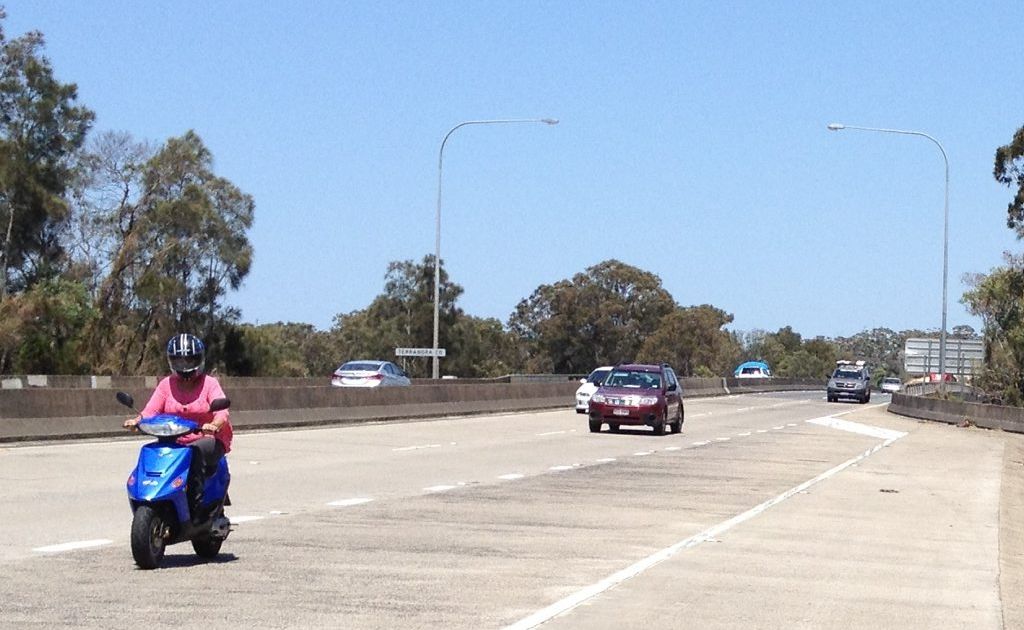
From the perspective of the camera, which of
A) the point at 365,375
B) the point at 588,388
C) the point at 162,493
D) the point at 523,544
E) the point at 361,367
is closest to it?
the point at 162,493

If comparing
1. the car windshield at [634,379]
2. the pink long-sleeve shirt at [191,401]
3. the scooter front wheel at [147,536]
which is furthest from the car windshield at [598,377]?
the scooter front wheel at [147,536]

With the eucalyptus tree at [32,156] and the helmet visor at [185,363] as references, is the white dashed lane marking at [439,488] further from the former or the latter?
the eucalyptus tree at [32,156]

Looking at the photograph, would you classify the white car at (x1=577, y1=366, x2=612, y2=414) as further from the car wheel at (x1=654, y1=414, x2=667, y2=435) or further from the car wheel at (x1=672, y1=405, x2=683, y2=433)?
the car wheel at (x1=654, y1=414, x2=667, y2=435)

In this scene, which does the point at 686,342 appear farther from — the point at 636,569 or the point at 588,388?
the point at 636,569

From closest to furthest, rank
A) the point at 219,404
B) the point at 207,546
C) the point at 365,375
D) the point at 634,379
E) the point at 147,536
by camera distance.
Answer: the point at 147,536 < the point at 219,404 < the point at 207,546 < the point at 634,379 < the point at 365,375

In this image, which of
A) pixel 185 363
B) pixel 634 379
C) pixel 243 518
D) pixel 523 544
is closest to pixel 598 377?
pixel 634 379

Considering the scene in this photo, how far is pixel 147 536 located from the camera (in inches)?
427

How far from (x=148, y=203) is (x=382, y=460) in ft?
211

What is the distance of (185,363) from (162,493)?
43.8 inches

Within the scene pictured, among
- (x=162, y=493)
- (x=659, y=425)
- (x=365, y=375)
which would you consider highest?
(x=365, y=375)

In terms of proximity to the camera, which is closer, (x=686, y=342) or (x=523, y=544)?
(x=523, y=544)

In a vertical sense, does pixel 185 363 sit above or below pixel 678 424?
above

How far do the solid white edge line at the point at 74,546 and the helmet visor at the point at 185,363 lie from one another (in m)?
1.83

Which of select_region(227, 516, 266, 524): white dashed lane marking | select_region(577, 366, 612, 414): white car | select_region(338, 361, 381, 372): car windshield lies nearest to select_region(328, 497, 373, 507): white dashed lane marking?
select_region(227, 516, 266, 524): white dashed lane marking
